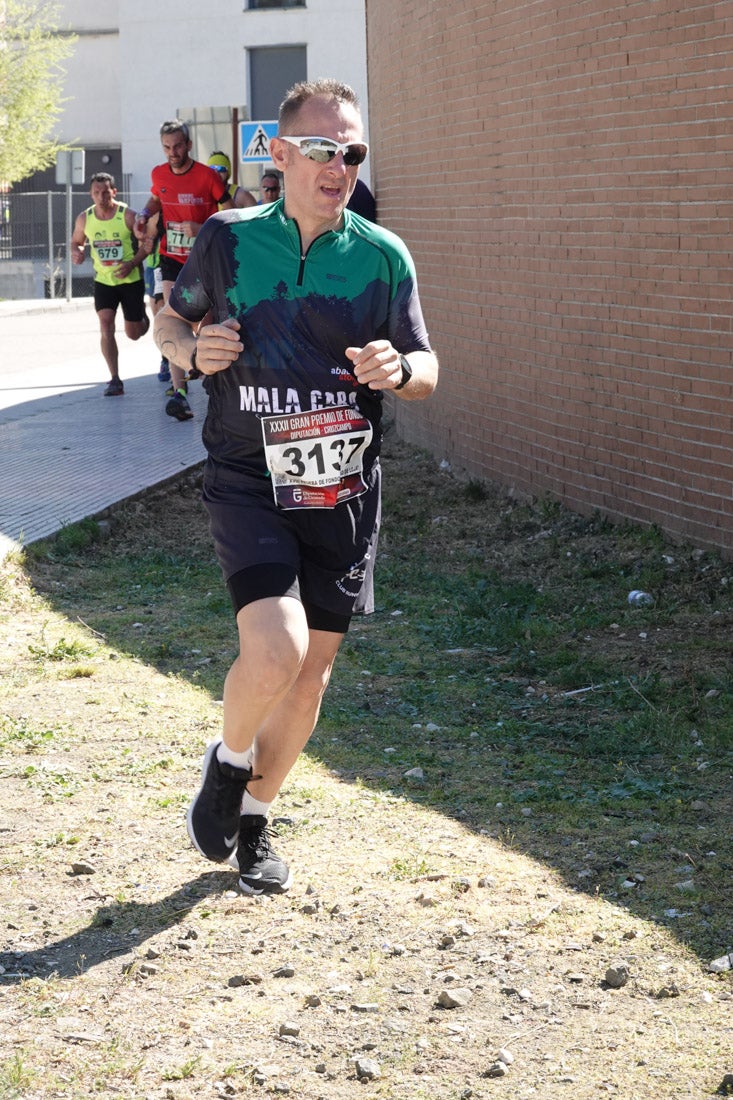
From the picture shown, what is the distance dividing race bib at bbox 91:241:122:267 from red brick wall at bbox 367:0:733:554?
12.9 feet

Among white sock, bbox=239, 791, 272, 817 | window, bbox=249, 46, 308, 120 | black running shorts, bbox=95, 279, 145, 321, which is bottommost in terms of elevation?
white sock, bbox=239, 791, 272, 817

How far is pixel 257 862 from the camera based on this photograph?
4.23 meters

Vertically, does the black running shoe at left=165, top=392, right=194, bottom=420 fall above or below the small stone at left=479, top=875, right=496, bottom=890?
above

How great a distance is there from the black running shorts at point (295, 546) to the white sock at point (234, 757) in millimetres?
386

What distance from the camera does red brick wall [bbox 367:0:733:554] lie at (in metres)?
7.23

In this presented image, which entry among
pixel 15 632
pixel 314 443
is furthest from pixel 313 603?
pixel 15 632

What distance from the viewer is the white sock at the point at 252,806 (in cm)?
428

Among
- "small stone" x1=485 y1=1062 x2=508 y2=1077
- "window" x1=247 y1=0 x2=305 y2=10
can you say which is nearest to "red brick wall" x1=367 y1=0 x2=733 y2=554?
"small stone" x1=485 y1=1062 x2=508 y2=1077

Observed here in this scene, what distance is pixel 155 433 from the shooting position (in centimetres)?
1239

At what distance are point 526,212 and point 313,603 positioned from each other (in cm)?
563

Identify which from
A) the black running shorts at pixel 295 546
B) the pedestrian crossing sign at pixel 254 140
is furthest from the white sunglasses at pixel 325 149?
the pedestrian crossing sign at pixel 254 140

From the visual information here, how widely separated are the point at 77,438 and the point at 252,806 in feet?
27.1

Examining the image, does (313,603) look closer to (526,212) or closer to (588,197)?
(588,197)

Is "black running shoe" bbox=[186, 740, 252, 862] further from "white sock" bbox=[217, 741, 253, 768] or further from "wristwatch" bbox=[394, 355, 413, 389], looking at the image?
"wristwatch" bbox=[394, 355, 413, 389]
